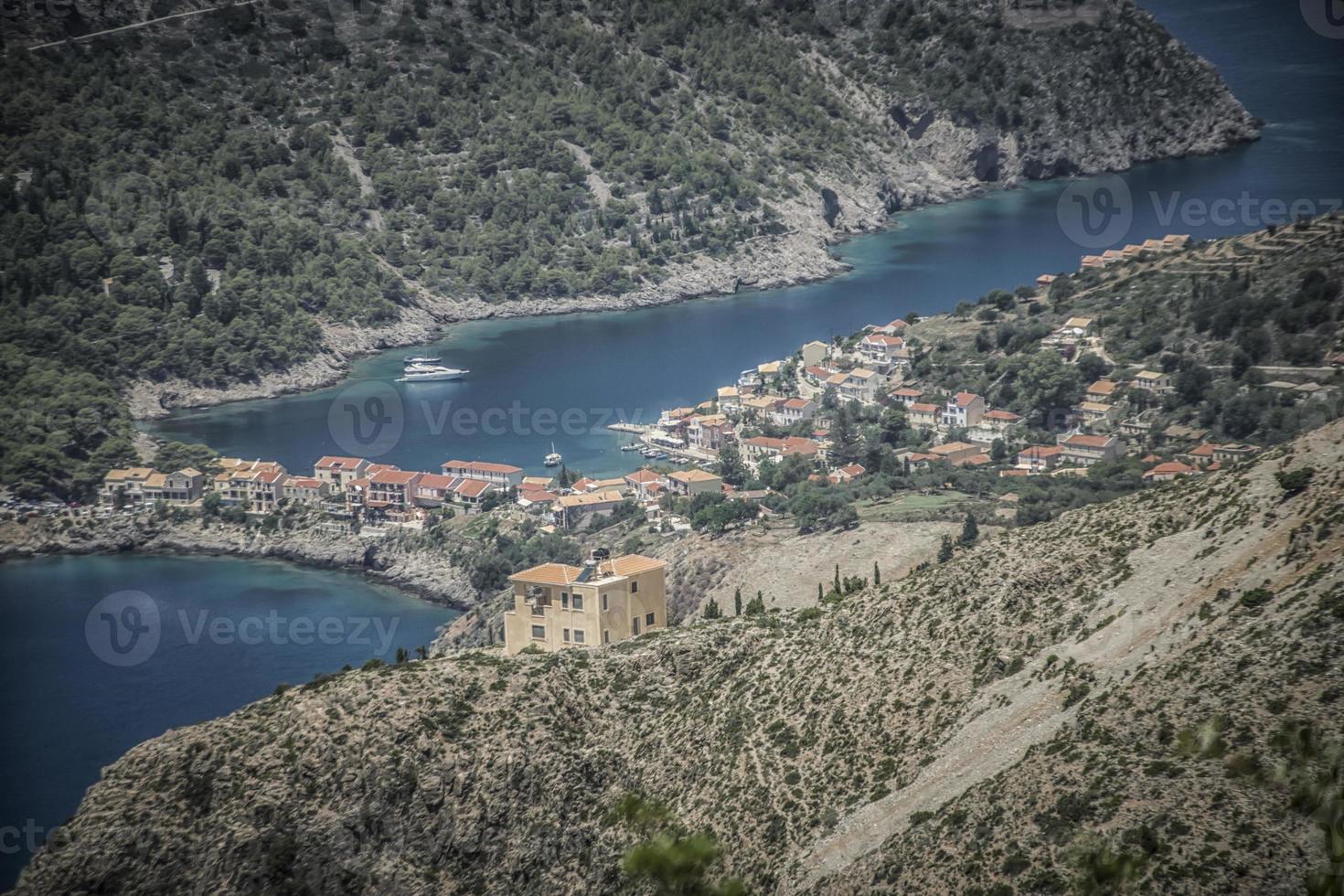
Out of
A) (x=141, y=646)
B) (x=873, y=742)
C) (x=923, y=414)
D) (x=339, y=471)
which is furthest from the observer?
(x=339, y=471)

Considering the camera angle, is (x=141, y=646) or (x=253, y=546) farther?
(x=253, y=546)

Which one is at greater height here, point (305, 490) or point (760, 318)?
point (760, 318)

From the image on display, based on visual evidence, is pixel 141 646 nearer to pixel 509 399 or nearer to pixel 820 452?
pixel 820 452

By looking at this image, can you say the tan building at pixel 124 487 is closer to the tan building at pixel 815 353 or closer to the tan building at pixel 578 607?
the tan building at pixel 815 353

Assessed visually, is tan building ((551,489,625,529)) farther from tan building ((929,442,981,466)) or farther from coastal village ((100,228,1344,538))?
tan building ((929,442,981,466))

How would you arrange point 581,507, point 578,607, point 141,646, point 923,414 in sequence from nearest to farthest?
point 578,607, point 141,646, point 581,507, point 923,414

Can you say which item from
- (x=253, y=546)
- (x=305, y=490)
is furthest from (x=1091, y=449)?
(x=253, y=546)

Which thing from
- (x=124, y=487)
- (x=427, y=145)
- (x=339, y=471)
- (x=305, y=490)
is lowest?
(x=124, y=487)
